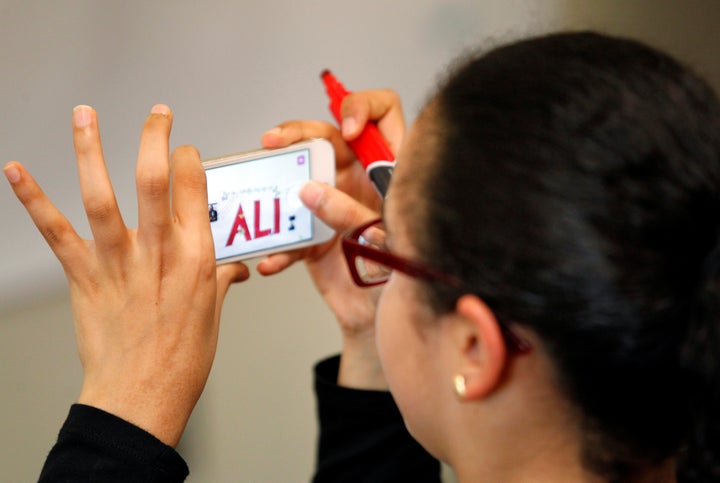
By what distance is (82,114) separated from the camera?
495mm

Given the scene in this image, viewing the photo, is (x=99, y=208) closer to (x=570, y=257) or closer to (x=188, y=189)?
(x=188, y=189)

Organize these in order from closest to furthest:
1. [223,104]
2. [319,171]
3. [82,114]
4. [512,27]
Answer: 1. [82,114]
2. [319,171]
3. [223,104]
4. [512,27]

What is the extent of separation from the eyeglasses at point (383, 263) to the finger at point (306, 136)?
0.14 meters

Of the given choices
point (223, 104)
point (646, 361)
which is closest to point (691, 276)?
point (646, 361)

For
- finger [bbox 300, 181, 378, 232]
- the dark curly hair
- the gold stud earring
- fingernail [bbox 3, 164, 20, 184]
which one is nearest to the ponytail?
the dark curly hair

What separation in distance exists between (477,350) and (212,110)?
479mm

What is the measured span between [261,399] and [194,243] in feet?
1.26

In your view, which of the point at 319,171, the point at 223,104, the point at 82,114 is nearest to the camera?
the point at 82,114

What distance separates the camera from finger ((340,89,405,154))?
72cm

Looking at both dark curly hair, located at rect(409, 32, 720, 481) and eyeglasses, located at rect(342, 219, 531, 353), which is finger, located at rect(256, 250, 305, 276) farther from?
dark curly hair, located at rect(409, 32, 720, 481)

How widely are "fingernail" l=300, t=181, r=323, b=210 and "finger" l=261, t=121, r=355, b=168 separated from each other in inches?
2.0

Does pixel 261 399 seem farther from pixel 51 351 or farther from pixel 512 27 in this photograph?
pixel 512 27

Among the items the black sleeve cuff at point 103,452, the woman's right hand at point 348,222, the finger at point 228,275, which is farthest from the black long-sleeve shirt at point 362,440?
the black sleeve cuff at point 103,452

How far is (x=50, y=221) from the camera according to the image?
1.69ft
